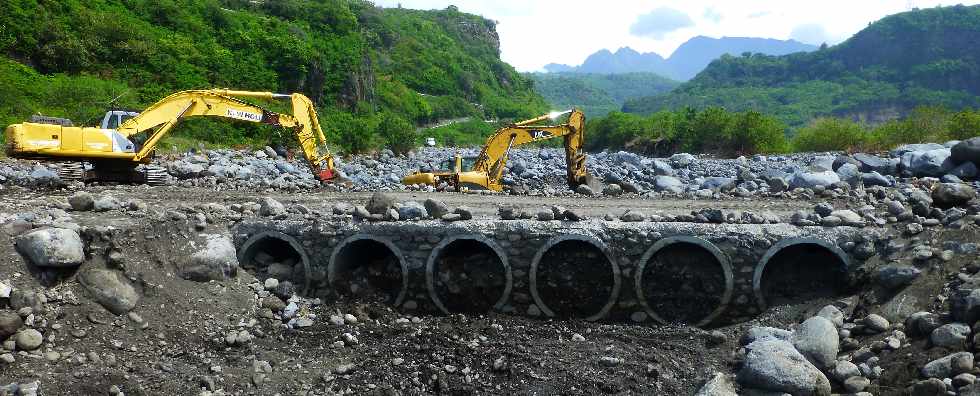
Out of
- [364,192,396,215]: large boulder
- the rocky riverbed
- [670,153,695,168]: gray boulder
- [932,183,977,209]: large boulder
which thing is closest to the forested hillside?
the rocky riverbed

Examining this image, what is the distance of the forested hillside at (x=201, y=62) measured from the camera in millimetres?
29391

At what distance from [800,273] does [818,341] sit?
3134 millimetres

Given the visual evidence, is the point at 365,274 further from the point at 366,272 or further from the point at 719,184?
the point at 719,184

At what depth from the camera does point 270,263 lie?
507 inches

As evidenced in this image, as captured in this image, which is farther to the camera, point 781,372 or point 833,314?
point 833,314

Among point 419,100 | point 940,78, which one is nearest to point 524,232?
point 419,100

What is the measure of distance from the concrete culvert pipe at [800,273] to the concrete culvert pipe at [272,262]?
8.11 m

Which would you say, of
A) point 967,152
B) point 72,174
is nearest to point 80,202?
point 72,174

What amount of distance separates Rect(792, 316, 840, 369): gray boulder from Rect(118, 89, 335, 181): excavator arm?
13.0 meters

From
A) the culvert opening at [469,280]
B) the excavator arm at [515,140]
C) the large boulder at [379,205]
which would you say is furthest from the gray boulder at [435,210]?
the excavator arm at [515,140]

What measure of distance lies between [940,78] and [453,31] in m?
87.3

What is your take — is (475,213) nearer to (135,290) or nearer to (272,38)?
(135,290)

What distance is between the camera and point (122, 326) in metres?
9.59

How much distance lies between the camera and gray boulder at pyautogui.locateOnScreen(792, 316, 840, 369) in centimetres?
887
